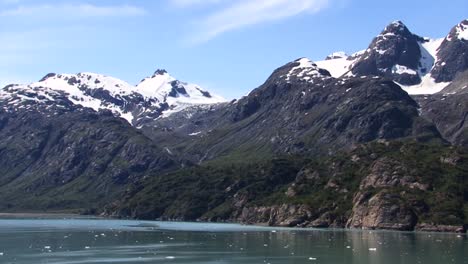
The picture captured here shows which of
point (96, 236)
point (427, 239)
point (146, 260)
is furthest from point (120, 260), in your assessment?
point (427, 239)

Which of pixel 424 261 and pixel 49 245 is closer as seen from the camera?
pixel 424 261

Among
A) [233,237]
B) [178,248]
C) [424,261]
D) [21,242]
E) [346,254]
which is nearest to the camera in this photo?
[424,261]

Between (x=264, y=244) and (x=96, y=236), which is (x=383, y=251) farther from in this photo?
(x=96, y=236)

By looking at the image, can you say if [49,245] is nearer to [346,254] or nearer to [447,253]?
[346,254]

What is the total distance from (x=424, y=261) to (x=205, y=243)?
188 ft

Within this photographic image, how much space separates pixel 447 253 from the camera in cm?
13362

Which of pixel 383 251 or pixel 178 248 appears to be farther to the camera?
pixel 178 248

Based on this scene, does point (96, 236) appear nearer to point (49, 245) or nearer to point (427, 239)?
point (49, 245)

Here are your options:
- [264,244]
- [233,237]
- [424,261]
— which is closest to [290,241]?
[264,244]

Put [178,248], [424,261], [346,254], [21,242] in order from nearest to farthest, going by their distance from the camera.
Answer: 1. [424,261]
2. [346,254]
3. [178,248]
4. [21,242]

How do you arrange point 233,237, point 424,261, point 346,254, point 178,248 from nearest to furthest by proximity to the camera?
point 424,261 < point 346,254 < point 178,248 < point 233,237

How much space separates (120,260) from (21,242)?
49050 millimetres

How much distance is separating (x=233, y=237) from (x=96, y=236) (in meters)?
33.9

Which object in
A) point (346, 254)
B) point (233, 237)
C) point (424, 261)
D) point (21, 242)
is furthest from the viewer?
point (233, 237)
